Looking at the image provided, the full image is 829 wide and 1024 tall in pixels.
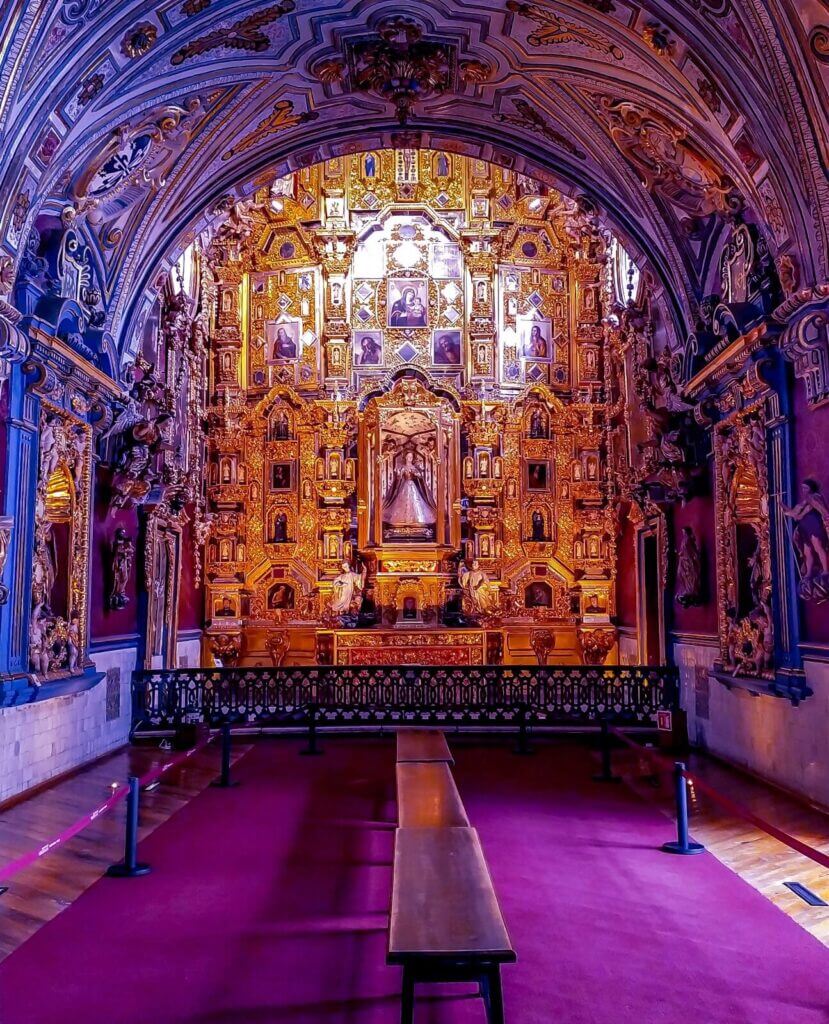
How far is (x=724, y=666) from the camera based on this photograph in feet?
37.5

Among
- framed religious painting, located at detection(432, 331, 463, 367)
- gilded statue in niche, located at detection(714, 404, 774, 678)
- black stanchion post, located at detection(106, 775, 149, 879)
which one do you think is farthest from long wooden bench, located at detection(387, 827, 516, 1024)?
framed religious painting, located at detection(432, 331, 463, 367)

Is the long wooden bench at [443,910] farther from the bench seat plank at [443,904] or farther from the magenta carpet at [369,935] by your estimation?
the magenta carpet at [369,935]

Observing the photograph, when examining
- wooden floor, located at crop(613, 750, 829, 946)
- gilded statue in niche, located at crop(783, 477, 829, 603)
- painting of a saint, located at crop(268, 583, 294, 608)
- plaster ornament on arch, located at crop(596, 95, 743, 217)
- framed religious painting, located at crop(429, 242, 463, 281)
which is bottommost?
wooden floor, located at crop(613, 750, 829, 946)

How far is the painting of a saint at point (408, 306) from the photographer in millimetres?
20969

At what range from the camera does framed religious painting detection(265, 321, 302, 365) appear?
2091 cm

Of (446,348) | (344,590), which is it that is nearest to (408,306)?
(446,348)

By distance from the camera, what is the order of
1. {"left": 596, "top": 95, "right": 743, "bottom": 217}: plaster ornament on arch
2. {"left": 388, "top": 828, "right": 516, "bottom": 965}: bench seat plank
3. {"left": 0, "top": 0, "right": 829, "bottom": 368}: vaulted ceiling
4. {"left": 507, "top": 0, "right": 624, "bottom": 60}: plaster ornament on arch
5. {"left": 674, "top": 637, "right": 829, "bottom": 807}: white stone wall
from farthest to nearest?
{"left": 596, "top": 95, "right": 743, "bottom": 217}: plaster ornament on arch < {"left": 507, "top": 0, "right": 624, "bottom": 60}: plaster ornament on arch < {"left": 674, "top": 637, "right": 829, "bottom": 807}: white stone wall < {"left": 0, "top": 0, "right": 829, "bottom": 368}: vaulted ceiling < {"left": 388, "top": 828, "right": 516, "bottom": 965}: bench seat plank

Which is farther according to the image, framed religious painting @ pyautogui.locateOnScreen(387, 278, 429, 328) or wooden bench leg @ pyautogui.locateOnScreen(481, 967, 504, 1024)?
framed religious painting @ pyautogui.locateOnScreen(387, 278, 429, 328)

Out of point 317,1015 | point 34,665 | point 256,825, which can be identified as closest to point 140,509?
point 34,665

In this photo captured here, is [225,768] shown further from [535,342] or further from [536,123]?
[535,342]

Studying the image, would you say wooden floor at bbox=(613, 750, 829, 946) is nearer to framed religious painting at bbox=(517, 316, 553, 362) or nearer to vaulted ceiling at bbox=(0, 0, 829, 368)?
vaulted ceiling at bbox=(0, 0, 829, 368)

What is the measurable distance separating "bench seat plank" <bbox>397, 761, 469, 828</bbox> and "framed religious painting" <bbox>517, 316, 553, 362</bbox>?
14.3 meters

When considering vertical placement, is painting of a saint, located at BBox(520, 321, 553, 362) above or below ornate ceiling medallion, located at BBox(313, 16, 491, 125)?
below

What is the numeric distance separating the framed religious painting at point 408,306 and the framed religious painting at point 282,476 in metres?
4.46
